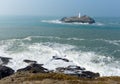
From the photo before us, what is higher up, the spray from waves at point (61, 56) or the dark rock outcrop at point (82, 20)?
the spray from waves at point (61, 56)

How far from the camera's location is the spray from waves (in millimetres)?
44281

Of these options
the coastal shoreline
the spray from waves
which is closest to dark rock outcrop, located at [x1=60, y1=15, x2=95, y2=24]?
the spray from waves

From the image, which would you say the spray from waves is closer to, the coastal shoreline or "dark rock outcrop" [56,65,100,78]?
"dark rock outcrop" [56,65,100,78]

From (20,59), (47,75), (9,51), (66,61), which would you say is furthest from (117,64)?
(47,75)

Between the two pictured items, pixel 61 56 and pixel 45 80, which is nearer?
pixel 45 80

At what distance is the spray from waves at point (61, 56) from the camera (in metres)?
44.3

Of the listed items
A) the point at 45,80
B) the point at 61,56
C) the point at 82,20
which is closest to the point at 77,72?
the point at 61,56

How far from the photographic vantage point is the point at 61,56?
172 feet

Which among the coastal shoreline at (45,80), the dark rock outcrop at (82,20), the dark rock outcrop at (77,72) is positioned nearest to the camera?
the coastal shoreline at (45,80)

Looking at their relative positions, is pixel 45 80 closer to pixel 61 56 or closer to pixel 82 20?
pixel 61 56

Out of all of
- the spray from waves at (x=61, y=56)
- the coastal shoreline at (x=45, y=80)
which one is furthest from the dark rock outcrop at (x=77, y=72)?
the coastal shoreline at (x=45, y=80)

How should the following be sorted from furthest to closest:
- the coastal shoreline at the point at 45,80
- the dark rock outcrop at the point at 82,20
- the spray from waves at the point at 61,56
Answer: the dark rock outcrop at the point at 82,20 → the spray from waves at the point at 61,56 → the coastal shoreline at the point at 45,80

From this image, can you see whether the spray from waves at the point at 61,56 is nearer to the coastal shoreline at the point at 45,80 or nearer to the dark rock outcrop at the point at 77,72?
the dark rock outcrop at the point at 77,72

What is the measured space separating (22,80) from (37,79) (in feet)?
3.25
